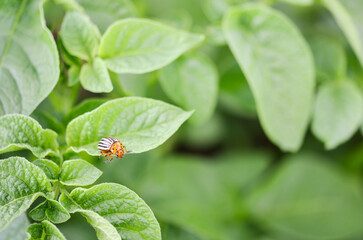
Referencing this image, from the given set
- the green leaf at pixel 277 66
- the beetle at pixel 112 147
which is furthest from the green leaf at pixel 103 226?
the green leaf at pixel 277 66

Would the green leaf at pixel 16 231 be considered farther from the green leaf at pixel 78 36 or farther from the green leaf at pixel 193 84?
the green leaf at pixel 193 84

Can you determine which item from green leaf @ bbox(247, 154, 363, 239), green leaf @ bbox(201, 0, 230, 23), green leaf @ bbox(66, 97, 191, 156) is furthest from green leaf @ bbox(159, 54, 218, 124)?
green leaf @ bbox(247, 154, 363, 239)

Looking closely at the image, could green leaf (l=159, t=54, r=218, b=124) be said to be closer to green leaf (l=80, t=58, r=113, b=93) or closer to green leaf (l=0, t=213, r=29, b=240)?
green leaf (l=80, t=58, r=113, b=93)

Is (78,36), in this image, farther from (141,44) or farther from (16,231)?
(16,231)

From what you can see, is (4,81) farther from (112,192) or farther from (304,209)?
(304,209)

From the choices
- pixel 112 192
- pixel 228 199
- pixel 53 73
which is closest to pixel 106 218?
pixel 112 192

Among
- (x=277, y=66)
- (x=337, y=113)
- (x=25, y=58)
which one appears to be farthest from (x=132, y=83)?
(x=337, y=113)

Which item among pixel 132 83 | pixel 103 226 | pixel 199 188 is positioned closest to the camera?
pixel 103 226
